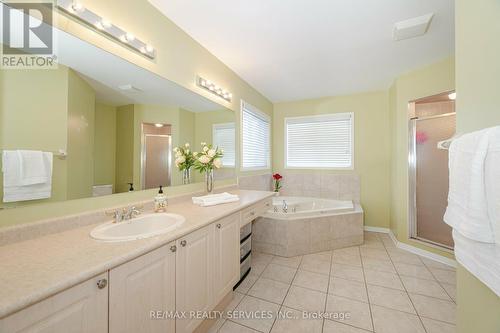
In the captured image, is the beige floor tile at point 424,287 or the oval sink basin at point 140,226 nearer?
the oval sink basin at point 140,226

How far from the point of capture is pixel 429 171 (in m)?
2.59

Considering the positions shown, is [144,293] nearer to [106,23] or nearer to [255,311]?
[255,311]

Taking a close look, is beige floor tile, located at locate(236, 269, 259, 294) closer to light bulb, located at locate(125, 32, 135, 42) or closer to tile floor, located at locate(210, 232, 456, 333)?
tile floor, located at locate(210, 232, 456, 333)

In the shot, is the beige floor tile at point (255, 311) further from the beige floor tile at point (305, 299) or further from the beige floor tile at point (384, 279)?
the beige floor tile at point (384, 279)

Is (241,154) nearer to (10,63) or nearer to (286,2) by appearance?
(286,2)

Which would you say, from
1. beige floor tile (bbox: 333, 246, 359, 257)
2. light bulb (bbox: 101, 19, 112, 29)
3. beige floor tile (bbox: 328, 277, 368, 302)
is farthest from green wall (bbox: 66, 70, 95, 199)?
beige floor tile (bbox: 333, 246, 359, 257)

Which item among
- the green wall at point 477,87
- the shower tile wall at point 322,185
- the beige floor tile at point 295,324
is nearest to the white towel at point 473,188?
the green wall at point 477,87

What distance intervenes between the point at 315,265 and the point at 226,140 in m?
1.83

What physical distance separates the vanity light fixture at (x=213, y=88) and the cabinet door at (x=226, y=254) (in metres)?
1.37

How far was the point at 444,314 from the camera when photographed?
1.52 meters

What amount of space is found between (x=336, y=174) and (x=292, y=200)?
93 cm

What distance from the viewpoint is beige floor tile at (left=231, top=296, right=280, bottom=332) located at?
4.71 ft

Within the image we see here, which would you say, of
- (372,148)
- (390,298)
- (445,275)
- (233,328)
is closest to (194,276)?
(233,328)

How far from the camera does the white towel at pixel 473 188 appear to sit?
2.32ft
